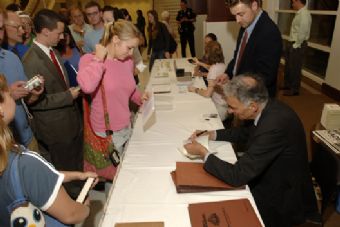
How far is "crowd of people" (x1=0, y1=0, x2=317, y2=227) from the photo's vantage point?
94cm

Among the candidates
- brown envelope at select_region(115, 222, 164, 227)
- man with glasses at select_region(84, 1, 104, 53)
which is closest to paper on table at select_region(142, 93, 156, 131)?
brown envelope at select_region(115, 222, 164, 227)

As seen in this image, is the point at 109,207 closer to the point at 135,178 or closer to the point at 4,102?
the point at 135,178

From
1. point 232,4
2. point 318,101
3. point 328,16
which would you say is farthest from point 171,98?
point 328,16

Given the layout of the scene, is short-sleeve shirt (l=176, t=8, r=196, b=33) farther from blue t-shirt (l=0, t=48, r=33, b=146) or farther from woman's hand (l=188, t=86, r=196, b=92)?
blue t-shirt (l=0, t=48, r=33, b=146)

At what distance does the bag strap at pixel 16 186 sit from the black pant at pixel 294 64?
5.12 metres

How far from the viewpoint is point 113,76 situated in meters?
1.81

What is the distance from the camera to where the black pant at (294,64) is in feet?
16.6

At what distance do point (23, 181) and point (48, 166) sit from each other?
8 centimetres

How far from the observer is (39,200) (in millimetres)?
874

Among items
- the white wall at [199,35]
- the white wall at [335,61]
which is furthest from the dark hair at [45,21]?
the white wall at [199,35]

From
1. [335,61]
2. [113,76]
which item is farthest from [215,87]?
[335,61]

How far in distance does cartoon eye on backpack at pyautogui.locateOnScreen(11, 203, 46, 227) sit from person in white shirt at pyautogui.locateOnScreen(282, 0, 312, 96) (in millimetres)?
5082

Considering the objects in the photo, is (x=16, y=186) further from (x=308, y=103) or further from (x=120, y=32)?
(x=308, y=103)

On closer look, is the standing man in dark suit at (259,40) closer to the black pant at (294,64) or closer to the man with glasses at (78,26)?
the man with glasses at (78,26)
